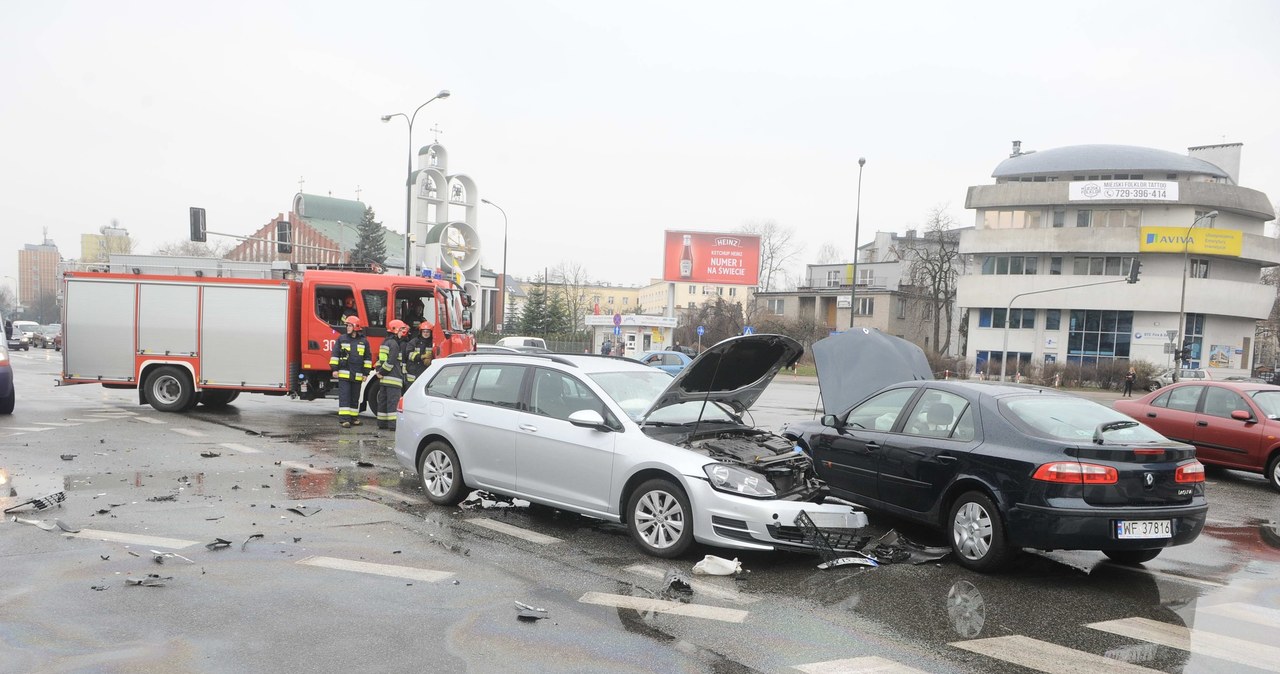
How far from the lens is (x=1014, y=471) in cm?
598

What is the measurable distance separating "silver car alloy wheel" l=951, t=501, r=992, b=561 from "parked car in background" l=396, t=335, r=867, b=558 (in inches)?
29.1

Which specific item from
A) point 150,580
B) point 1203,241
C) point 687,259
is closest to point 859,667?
point 150,580

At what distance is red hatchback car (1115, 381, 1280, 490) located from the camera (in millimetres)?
10992

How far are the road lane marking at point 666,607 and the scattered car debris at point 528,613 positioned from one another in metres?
0.36

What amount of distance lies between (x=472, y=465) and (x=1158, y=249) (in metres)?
57.6

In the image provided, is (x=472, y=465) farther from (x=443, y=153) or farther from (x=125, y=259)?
(x=443, y=153)

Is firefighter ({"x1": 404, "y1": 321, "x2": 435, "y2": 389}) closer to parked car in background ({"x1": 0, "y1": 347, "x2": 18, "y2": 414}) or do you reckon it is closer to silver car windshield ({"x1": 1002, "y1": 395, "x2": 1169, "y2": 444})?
parked car in background ({"x1": 0, "y1": 347, "x2": 18, "y2": 414})

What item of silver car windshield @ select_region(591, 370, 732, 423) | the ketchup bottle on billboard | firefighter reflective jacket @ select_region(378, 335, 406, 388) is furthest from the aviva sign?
silver car windshield @ select_region(591, 370, 732, 423)

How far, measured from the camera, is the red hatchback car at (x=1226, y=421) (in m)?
11.0

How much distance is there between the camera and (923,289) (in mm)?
68750

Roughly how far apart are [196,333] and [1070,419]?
44.5 feet

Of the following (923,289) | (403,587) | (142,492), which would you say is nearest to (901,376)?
(403,587)

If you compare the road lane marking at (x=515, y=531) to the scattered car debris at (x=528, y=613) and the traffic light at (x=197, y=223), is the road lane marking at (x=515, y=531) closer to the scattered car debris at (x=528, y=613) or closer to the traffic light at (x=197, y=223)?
the scattered car debris at (x=528, y=613)

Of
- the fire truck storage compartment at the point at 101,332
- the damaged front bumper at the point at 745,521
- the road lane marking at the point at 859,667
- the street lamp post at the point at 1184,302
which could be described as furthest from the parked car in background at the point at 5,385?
the street lamp post at the point at 1184,302
